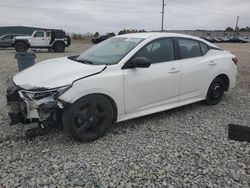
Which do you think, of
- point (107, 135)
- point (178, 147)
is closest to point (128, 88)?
point (107, 135)

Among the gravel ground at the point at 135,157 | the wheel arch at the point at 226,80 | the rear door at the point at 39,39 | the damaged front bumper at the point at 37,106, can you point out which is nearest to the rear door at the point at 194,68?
the wheel arch at the point at 226,80

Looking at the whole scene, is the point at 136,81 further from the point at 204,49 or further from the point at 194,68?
the point at 204,49

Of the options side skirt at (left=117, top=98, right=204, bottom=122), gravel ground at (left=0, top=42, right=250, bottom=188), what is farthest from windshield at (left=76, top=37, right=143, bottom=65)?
gravel ground at (left=0, top=42, right=250, bottom=188)

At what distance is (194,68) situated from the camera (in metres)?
5.05

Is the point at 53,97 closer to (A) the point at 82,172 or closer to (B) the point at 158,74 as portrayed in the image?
(A) the point at 82,172

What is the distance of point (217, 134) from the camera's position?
4262 millimetres

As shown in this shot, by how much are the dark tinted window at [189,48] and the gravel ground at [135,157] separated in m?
1.25

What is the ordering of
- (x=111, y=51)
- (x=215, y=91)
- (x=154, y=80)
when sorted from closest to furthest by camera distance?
(x=154, y=80), (x=111, y=51), (x=215, y=91)

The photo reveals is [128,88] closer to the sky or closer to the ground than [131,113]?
closer to the sky

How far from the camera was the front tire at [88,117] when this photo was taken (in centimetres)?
361

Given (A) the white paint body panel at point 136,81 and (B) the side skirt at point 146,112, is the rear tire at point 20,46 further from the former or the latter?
(B) the side skirt at point 146,112

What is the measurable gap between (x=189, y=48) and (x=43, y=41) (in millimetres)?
17702

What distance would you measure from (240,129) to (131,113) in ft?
6.13

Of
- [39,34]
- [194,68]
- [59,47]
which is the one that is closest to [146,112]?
[194,68]
